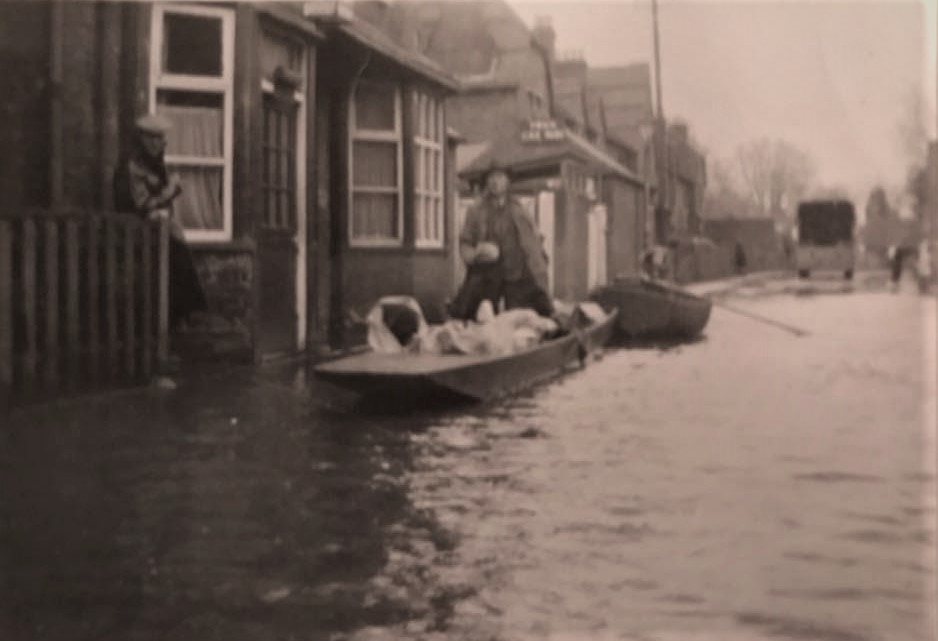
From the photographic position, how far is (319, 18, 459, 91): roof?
5.55m

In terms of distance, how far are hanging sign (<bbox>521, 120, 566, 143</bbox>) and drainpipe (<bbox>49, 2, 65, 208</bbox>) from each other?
3395 mm

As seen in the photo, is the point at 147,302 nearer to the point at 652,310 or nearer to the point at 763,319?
the point at 763,319

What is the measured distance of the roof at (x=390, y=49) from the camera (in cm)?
555

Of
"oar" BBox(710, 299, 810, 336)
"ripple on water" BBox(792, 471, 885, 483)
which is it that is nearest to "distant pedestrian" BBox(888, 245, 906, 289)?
"ripple on water" BBox(792, 471, 885, 483)

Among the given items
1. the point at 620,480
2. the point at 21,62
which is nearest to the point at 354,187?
the point at 21,62

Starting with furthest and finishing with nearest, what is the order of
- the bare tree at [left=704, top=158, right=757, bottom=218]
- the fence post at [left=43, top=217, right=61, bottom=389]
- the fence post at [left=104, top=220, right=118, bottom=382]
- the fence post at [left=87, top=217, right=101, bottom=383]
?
the fence post at [left=104, top=220, right=118, bottom=382], the fence post at [left=87, top=217, right=101, bottom=383], the fence post at [left=43, top=217, right=61, bottom=389], the bare tree at [left=704, top=158, right=757, bottom=218]

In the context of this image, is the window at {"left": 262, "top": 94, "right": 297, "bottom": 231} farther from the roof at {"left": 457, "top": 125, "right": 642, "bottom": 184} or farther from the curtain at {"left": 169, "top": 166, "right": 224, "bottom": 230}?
the roof at {"left": 457, "top": 125, "right": 642, "bottom": 184}

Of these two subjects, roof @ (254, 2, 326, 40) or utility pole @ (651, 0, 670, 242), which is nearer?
utility pole @ (651, 0, 670, 242)

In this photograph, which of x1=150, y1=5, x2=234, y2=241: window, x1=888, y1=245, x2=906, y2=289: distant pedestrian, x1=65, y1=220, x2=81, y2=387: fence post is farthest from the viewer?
x1=150, y1=5, x2=234, y2=241: window

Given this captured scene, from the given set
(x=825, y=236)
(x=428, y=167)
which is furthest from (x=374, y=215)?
(x=825, y=236)

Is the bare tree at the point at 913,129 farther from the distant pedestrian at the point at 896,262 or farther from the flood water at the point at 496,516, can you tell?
the distant pedestrian at the point at 896,262

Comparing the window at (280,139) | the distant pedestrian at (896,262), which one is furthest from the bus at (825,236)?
the window at (280,139)

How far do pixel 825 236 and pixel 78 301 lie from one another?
14.7 feet

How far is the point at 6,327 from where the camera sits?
392 cm
